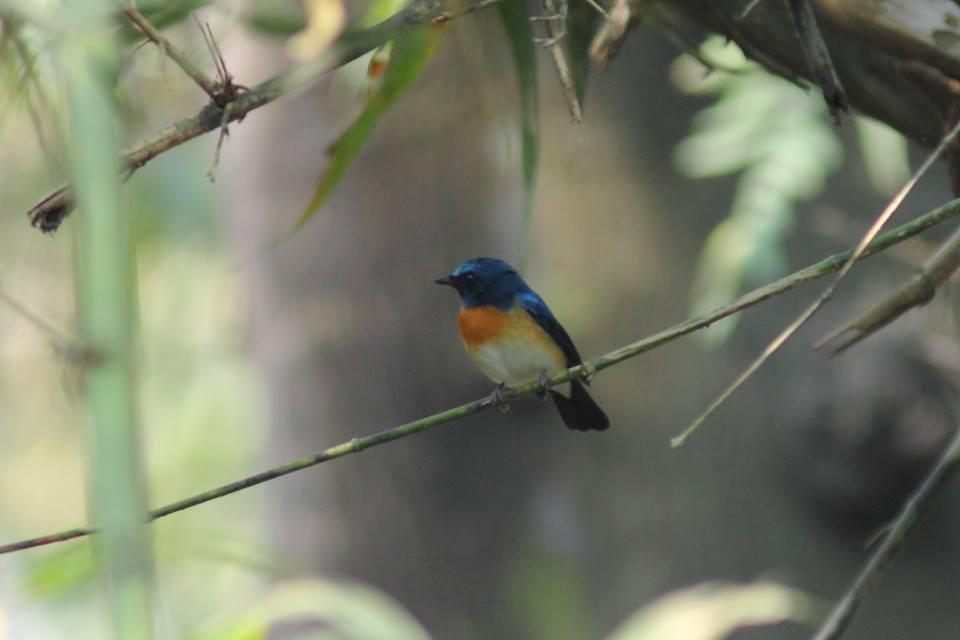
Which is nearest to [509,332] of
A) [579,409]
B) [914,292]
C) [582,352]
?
[579,409]

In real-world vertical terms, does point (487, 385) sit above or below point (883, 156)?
above

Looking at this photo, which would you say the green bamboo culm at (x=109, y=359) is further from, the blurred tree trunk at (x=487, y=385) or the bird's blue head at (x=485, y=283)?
the blurred tree trunk at (x=487, y=385)

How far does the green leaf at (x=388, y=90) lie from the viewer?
1862 mm

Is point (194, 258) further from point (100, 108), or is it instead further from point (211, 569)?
point (100, 108)

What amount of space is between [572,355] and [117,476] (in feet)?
9.78

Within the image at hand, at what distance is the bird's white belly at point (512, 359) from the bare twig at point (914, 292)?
178 cm

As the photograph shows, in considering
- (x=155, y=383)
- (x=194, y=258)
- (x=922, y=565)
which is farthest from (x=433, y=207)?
(x=155, y=383)

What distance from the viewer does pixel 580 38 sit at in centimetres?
206

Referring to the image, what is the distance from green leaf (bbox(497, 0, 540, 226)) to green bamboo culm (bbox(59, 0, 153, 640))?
1.24 metres

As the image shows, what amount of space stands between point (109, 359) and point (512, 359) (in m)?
2.83

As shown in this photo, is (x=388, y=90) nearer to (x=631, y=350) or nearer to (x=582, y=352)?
(x=631, y=350)

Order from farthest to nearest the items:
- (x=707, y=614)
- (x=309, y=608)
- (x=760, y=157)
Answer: (x=760, y=157) → (x=707, y=614) → (x=309, y=608)

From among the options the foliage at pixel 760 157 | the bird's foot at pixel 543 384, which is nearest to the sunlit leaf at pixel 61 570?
the bird's foot at pixel 543 384

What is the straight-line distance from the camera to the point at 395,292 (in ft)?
14.4
